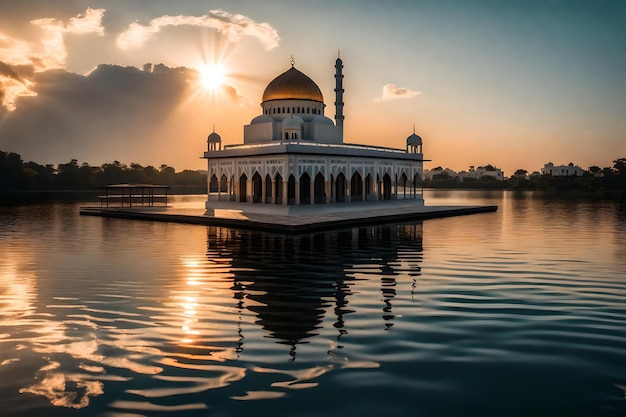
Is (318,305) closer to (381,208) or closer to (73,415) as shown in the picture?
(73,415)

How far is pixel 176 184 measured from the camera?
145 m

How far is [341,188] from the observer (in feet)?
137

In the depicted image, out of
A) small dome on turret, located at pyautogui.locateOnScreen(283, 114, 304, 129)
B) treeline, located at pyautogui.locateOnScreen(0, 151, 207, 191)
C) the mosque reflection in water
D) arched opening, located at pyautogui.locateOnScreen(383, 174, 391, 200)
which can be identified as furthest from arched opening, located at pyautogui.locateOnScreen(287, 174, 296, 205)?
treeline, located at pyautogui.locateOnScreen(0, 151, 207, 191)

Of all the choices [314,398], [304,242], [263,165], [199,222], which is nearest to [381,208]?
[263,165]

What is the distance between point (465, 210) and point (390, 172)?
270 inches

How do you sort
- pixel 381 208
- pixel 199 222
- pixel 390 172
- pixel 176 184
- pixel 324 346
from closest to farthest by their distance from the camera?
pixel 324 346
pixel 199 222
pixel 381 208
pixel 390 172
pixel 176 184

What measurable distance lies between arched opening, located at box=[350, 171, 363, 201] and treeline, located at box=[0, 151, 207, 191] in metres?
87.7

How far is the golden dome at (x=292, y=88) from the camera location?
43.2 meters

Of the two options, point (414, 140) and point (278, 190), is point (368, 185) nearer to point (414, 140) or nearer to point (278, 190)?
point (414, 140)

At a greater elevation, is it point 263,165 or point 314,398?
point 263,165

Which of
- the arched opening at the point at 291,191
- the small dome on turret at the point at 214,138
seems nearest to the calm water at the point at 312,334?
the arched opening at the point at 291,191

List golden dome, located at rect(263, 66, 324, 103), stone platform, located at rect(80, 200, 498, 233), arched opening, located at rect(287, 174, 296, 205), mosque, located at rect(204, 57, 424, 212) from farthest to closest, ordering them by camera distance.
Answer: golden dome, located at rect(263, 66, 324, 103), arched opening, located at rect(287, 174, 296, 205), mosque, located at rect(204, 57, 424, 212), stone platform, located at rect(80, 200, 498, 233)

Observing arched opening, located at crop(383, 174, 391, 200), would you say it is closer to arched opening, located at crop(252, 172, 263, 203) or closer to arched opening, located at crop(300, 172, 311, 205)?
arched opening, located at crop(300, 172, 311, 205)

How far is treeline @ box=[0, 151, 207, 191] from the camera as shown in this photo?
107 meters
